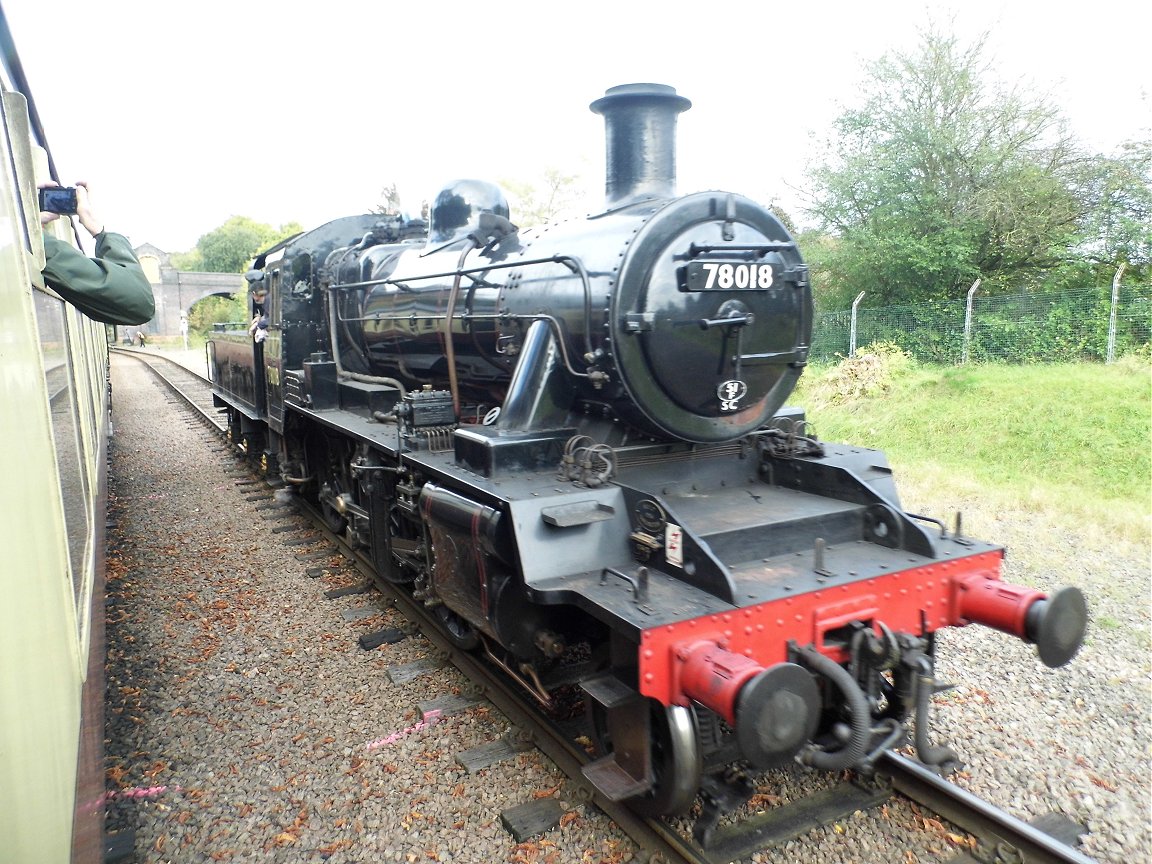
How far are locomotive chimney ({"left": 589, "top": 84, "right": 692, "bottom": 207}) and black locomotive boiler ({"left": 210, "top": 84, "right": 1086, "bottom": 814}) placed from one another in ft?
0.05

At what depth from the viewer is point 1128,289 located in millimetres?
12469

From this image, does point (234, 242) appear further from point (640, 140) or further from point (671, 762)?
point (671, 762)

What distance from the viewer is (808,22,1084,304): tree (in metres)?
15.4

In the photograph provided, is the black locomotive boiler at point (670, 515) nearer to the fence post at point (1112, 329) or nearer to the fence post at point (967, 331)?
the fence post at point (1112, 329)

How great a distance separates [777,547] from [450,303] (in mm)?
2616

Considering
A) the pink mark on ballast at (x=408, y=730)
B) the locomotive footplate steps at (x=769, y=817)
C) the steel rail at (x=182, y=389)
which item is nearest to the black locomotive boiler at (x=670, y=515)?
the locomotive footplate steps at (x=769, y=817)

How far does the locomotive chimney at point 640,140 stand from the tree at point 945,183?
13106 mm

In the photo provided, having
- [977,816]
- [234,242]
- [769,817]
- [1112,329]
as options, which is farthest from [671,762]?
[234,242]

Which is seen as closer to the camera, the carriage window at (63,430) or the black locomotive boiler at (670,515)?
the carriage window at (63,430)

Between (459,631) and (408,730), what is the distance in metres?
0.73

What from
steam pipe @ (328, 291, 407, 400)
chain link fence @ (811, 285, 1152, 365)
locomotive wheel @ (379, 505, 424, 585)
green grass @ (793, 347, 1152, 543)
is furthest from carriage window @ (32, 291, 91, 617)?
chain link fence @ (811, 285, 1152, 365)

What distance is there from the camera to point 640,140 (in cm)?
429

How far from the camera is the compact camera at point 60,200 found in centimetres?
361

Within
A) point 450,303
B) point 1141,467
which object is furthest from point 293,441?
point 1141,467
